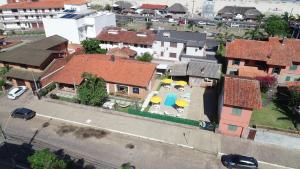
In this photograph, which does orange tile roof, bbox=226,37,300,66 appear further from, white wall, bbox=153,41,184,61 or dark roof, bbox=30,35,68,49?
dark roof, bbox=30,35,68,49

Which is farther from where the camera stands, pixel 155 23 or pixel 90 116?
pixel 155 23

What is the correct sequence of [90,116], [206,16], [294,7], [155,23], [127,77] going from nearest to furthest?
[90,116], [127,77], [155,23], [206,16], [294,7]

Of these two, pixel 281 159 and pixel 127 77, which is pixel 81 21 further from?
pixel 281 159

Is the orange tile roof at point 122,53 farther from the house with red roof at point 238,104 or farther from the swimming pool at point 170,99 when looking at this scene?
the house with red roof at point 238,104

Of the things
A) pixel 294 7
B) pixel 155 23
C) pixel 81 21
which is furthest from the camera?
pixel 294 7

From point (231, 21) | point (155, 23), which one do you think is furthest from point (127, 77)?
point (231, 21)

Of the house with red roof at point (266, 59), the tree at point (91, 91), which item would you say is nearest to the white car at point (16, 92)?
the tree at point (91, 91)

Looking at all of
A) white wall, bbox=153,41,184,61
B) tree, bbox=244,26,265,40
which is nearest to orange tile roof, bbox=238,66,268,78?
white wall, bbox=153,41,184,61
